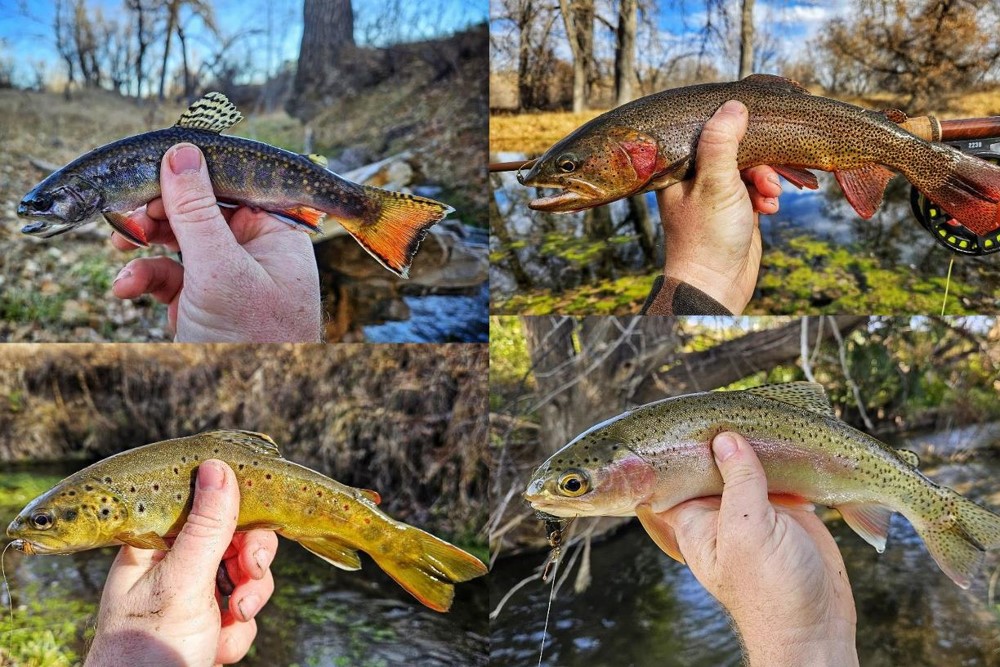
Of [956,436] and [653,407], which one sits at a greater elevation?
[653,407]

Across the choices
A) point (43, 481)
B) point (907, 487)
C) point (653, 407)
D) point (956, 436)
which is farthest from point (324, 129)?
point (956, 436)

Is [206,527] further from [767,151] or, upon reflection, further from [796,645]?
[767,151]

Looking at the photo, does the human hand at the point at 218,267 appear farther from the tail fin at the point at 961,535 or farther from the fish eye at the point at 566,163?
the tail fin at the point at 961,535

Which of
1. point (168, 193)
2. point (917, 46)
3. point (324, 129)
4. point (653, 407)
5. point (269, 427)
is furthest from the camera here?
point (269, 427)

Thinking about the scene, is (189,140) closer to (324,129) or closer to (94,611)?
(324,129)

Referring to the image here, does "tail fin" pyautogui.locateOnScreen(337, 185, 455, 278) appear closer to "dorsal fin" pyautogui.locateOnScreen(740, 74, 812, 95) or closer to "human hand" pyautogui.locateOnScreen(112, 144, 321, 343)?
"human hand" pyautogui.locateOnScreen(112, 144, 321, 343)

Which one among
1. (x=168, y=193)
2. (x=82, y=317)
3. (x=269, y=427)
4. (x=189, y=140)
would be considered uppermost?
(x=189, y=140)

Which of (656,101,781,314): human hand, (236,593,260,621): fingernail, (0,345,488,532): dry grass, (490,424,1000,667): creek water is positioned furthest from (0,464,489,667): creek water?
(656,101,781,314): human hand
